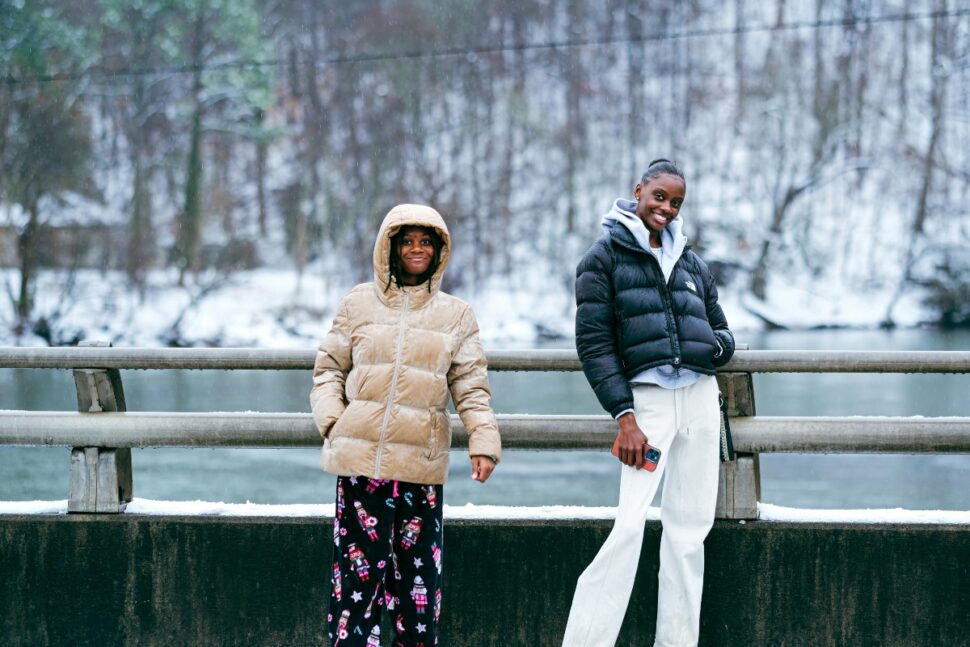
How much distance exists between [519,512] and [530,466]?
9217 millimetres

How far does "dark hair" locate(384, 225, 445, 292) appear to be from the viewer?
360cm

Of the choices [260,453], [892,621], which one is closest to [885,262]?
[260,453]

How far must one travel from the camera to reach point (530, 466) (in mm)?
13336

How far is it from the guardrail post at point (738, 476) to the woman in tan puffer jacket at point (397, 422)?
988 mm

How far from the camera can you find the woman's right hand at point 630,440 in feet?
11.9

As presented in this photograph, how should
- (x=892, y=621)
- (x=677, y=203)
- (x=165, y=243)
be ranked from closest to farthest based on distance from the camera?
1. (x=677, y=203)
2. (x=892, y=621)
3. (x=165, y=243)

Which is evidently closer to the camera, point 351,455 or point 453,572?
point 351,455

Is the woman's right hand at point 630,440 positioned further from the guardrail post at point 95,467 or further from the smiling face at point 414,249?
the guardrail post at point 95,467

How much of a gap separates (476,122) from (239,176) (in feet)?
36.1

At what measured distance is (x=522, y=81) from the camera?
53.7m

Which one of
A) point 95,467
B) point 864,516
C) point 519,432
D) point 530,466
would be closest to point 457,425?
point 519,432

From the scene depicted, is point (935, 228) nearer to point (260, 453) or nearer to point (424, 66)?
point (424, 66)

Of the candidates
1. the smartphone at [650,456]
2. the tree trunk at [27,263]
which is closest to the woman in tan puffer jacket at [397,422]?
the smartphone at [650,456]

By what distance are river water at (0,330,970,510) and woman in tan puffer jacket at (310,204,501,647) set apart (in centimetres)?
575
